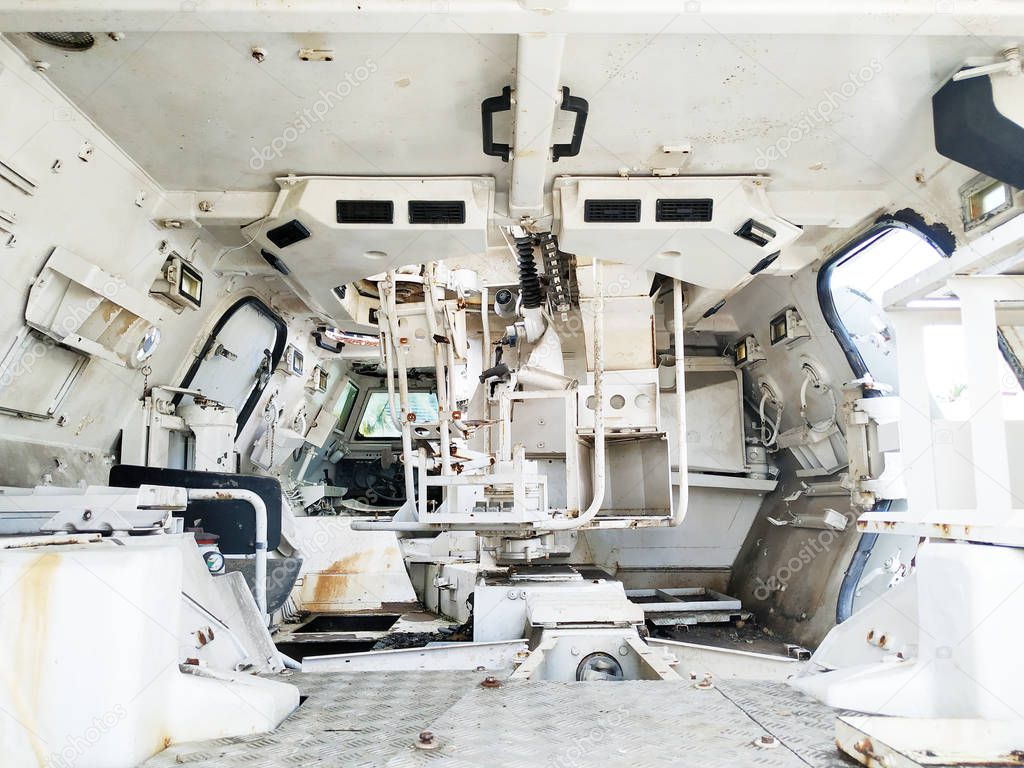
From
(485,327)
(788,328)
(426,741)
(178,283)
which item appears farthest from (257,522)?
(788,328)

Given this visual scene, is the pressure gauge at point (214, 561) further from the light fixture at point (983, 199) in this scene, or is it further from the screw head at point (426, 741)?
the light fixture at point (983, 199)

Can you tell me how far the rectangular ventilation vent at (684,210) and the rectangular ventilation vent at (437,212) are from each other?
98 centimetres

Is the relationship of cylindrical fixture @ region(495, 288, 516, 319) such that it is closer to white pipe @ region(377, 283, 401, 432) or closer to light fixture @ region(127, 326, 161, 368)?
white pipe @ region(377, 283, 401, 432)

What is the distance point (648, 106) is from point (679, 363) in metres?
2.00

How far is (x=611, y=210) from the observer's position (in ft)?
12.0

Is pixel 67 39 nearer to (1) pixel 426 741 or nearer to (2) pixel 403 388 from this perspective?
(1) pixel 426 741

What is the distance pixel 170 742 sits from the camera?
185cm

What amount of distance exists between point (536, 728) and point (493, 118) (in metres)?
2.29

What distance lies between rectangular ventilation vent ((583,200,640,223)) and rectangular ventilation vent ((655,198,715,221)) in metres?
0.12

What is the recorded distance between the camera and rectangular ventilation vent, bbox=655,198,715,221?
366cm

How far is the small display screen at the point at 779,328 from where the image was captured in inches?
210

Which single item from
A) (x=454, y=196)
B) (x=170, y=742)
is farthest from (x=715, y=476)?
(x=170, y=742)

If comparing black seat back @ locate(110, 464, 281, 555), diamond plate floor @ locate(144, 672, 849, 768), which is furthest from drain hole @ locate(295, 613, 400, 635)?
diamond plate floor @ locate(144, 672, 849, 768)

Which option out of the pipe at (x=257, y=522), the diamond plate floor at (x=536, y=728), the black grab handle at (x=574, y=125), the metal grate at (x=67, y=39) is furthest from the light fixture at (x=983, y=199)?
the metal grate at (x=67, y=39)
